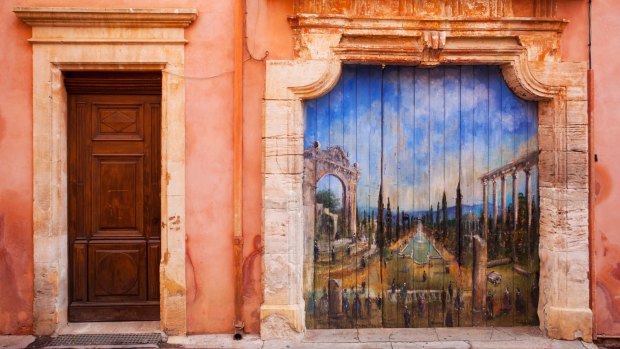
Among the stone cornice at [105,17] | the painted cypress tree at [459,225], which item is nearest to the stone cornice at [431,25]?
the stone cornice at [105,17]

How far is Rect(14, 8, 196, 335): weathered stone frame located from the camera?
5297mm

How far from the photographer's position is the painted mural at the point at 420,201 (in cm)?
570

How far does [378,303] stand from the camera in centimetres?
576

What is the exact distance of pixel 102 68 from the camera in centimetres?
536

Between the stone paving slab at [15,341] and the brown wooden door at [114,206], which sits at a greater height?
the brown wooden door at [114,206]

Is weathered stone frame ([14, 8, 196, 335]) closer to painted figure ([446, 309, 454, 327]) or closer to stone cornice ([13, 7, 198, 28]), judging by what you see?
stone cornice ([13, 7, 198, 28])

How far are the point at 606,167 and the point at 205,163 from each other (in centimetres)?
346

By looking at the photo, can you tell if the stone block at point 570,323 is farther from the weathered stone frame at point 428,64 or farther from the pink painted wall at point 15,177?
the pink painted wall at point 15,177

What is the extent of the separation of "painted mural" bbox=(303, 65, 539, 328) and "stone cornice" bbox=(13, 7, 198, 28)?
146 cm

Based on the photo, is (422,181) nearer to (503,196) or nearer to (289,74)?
(503,196)

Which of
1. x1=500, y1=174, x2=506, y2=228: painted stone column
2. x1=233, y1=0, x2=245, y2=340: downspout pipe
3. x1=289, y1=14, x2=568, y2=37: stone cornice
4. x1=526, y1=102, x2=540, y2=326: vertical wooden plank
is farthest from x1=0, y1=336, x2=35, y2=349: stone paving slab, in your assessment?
x1=526, y1=102, x2=540, y2=326: vertical wooden plank

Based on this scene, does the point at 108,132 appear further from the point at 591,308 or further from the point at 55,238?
the point at 591,308

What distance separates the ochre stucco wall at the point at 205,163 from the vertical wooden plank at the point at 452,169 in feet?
4.99

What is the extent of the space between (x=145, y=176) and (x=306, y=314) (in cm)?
191
